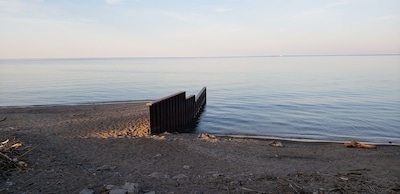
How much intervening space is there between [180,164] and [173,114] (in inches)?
273

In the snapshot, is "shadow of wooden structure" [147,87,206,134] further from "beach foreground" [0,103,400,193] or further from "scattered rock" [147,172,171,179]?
"scattered rock" [147,172,171,179]

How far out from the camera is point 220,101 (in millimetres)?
28172

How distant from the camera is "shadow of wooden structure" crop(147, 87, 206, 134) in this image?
13320 mm

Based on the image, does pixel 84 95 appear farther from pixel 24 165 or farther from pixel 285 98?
pixel 24 165

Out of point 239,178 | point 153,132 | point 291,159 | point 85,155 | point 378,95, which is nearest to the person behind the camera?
point 239,178

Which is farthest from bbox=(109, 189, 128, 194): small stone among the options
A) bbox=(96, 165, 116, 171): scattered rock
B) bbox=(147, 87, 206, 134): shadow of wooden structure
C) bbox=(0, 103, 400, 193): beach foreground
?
bbox=(147, 87, 206, 134): shadow of wooden structure

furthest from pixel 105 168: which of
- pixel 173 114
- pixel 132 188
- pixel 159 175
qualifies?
pixel 173 114

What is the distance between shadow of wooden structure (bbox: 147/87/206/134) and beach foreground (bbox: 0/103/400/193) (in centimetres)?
84

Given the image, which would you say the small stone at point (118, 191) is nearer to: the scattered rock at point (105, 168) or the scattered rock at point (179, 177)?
the scattered rock at point (179, 177)

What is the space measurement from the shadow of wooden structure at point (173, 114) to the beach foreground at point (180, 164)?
0.84m

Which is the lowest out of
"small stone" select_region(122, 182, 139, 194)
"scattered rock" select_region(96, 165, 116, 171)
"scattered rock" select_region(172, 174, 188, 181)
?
"scattered rock" select_region(172, 174, 188, 181)

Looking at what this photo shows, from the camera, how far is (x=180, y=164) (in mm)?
8797

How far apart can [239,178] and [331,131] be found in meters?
11.5

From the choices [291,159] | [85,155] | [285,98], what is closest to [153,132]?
[85,155]
